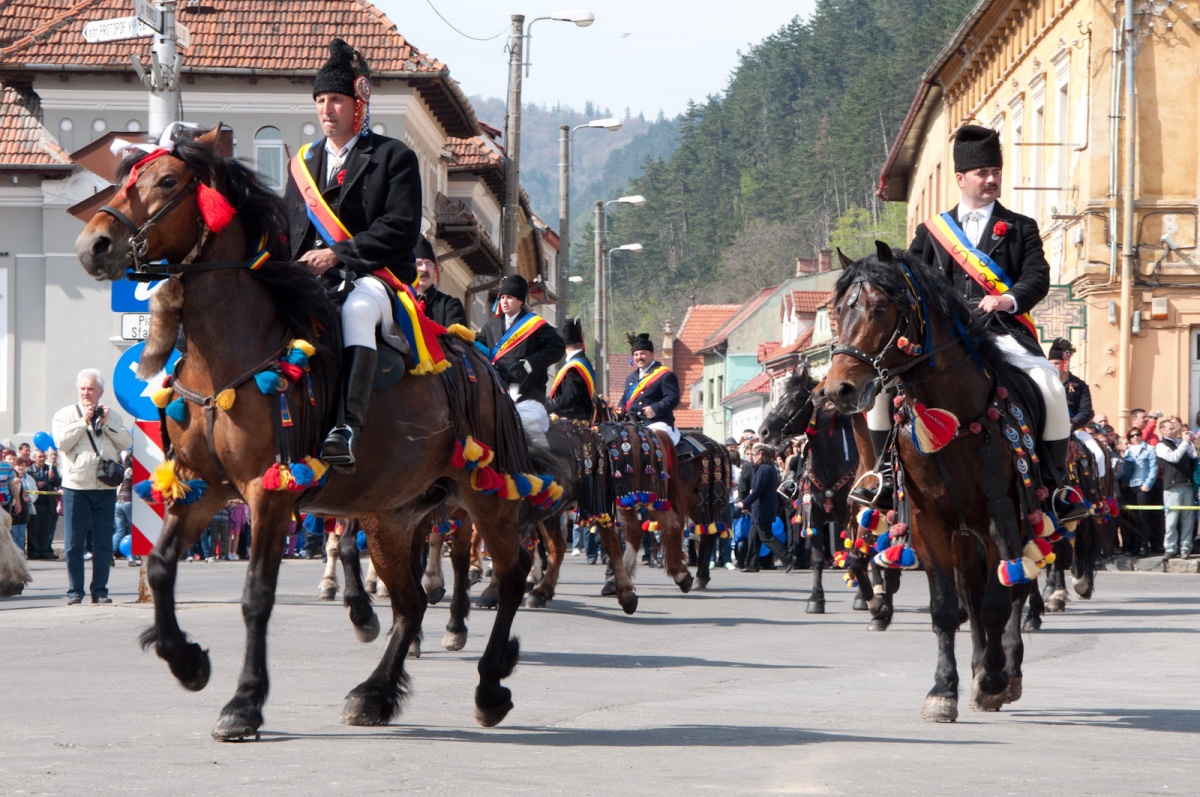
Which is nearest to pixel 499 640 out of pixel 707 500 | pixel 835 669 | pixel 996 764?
pixel 996 764

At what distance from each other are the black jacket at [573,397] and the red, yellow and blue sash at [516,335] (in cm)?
262

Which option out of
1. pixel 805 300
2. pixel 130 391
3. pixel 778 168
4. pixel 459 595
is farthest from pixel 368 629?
pixel 778 168

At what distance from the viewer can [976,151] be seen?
416 inches

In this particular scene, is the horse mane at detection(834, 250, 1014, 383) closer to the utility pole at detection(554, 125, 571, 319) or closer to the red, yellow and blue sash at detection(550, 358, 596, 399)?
the red, yellow and blue sash at detection(550, 358, 596, 399)

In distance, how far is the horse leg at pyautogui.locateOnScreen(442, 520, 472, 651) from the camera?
12617 millimetres

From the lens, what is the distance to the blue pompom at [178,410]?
7941 mm

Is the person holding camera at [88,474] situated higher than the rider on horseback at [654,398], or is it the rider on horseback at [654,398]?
the rider on horseback at [654,398]

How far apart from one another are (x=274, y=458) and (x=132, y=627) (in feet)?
21.7

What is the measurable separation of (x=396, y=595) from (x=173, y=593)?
169 centimetres

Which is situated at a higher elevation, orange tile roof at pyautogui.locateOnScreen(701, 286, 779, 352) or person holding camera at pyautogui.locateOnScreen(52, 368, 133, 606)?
orange tile roof at pyautogui.locateOnScreen(701, 286, 779, 352)

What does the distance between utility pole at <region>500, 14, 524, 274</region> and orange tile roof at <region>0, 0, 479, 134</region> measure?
32.2ft

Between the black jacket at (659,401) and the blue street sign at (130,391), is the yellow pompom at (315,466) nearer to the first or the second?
the blue street sign at (130,391)

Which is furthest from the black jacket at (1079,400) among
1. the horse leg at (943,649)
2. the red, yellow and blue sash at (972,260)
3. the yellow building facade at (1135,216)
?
the yellow building facade at (1135,216)

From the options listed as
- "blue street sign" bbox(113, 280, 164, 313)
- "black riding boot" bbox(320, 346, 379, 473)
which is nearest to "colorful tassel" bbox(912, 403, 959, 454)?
"black riding boot" bbox(320, 346, 379, 473)
